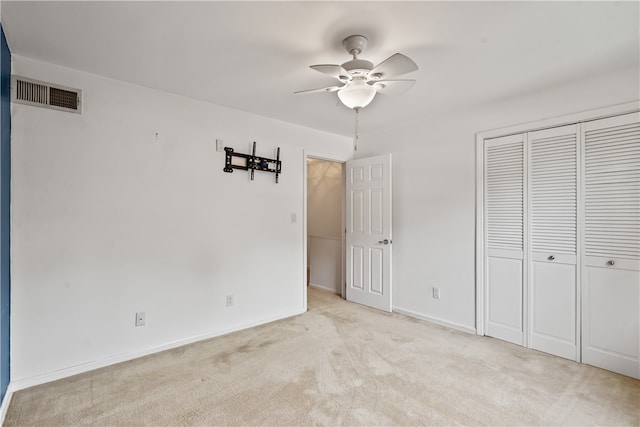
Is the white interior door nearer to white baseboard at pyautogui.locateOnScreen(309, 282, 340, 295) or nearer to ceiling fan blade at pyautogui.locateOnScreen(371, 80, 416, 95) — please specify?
white baseboard at pyautogui.locateOnScreen(309, 282, 340, 295)

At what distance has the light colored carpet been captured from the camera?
1942 mm

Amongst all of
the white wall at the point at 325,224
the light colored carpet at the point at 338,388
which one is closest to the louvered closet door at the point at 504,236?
the light colored carpet at the point at 338,388

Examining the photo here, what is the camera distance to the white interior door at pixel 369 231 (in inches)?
159

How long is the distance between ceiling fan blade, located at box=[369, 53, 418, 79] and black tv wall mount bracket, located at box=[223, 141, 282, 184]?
1.75 m

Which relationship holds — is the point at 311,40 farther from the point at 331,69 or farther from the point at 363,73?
the point at 363,73

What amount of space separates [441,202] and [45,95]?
11.9ft

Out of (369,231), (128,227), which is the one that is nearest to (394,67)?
(128,227)

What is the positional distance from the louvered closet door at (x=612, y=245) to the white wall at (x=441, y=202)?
44 cm

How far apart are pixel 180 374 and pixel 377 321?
2103 millimetres

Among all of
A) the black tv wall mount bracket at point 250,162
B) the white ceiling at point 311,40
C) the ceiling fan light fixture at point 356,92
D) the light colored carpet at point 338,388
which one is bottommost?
the light colored carpet at point 338,388

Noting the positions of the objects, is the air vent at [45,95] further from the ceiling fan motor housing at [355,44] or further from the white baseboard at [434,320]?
the white baseboard at [434,320]

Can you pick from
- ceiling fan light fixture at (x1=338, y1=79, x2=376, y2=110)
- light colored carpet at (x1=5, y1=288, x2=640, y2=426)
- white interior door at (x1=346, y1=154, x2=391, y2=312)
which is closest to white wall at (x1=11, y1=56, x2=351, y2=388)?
light colored carpet at (x1=5, y1=288, x2=640, y2=426)

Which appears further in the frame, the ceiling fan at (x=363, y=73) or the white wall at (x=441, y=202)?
the white wall at (x=441, y=202)

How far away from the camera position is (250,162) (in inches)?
135
